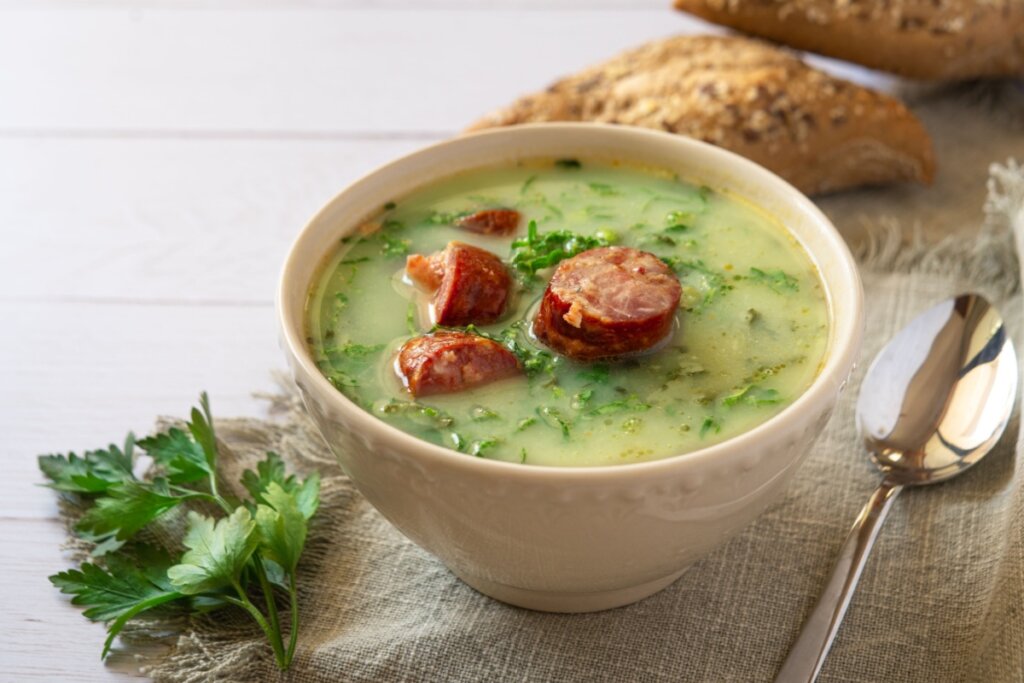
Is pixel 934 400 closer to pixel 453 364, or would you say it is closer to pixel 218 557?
pixel 453 364

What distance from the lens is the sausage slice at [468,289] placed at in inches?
68.7

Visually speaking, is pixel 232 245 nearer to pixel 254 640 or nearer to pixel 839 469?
pixel 254 640

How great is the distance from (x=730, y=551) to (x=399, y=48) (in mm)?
2177

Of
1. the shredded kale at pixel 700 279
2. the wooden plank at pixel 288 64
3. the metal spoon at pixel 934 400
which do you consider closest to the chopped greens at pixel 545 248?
the shredded kale at pixel 700 279

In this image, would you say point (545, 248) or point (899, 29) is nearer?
point (545, 248)

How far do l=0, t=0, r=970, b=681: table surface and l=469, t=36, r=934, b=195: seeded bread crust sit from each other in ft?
1.61

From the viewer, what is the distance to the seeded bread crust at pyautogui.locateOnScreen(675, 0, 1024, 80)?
2.98 meters

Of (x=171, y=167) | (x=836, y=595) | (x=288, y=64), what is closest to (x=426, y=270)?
(x=836, y=595)

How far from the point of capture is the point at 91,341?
247 cm

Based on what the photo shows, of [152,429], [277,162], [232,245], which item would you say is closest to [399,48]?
[277,162]

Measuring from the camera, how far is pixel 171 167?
3.06 metres

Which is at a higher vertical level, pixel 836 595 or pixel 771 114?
pixel 771 114

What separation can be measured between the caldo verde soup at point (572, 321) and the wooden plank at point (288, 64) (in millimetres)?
1279

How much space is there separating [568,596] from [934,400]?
805 millimetres
